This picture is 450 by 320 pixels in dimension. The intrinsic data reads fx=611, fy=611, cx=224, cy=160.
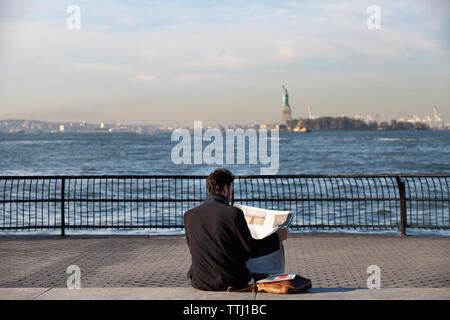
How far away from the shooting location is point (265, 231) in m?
6.40

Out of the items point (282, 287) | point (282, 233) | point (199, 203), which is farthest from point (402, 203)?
point (199, 203)

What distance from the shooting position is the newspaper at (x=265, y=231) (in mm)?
6363

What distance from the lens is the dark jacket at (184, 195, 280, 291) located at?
5828mm

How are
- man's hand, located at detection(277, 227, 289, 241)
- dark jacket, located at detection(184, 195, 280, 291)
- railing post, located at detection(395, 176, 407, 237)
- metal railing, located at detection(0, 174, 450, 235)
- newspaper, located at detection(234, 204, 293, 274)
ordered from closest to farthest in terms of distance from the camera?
dark jacket, located at detection(184, 195, 280, 291) < man's hand, located at detection(277, 227, 289, 241) < newspaper, located at detection(234, 204, 293, 274) < railing post, located at detection(395, 176, 407, 237) < metal railing, located at detection(0, 174, 450, 235)

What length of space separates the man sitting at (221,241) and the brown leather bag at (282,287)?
0.07 m

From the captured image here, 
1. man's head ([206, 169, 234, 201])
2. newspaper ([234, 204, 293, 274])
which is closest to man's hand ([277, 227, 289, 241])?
newspaper ([234, 204, 293, 274])

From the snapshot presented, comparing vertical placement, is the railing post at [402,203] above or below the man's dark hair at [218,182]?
below

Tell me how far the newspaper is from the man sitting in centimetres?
23

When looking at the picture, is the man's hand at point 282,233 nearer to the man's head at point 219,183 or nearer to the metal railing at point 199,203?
the metal railing at point 199,203

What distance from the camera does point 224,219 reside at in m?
5.83

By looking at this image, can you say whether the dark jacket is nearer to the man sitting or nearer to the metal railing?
the man sitting

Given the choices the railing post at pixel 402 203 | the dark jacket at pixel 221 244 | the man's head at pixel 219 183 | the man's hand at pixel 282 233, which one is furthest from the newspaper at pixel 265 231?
the railing post at pixel 402 203

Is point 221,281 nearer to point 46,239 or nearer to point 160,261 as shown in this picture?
point 160,261
